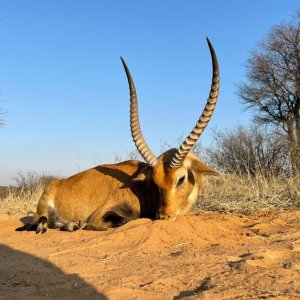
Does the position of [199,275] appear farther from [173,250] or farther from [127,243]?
[127,243]

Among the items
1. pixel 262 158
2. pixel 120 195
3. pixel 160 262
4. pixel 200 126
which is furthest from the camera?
pixel 262 158

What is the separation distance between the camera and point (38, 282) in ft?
11.6

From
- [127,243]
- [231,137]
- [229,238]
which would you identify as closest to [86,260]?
[127,243]

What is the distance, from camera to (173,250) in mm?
4645

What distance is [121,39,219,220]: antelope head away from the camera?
20.3 ft

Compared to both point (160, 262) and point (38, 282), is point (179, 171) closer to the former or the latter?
point (160, 262)

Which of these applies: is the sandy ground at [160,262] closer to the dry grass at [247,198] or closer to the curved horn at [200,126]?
the curved horn at [200,126]

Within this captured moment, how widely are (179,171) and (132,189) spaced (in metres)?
0.95

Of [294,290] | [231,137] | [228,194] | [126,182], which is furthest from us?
[231,137]

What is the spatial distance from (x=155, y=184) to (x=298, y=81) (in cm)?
1912

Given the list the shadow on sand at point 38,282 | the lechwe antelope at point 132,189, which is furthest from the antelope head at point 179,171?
the shadow on sand at point 38,282

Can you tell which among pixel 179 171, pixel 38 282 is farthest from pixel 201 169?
pixel 38 282

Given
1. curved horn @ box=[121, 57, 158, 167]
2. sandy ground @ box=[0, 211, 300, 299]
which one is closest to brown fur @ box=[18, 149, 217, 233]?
curved horn @ box=[121, 57, 158, 167]

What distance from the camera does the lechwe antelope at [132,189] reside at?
630 cm
